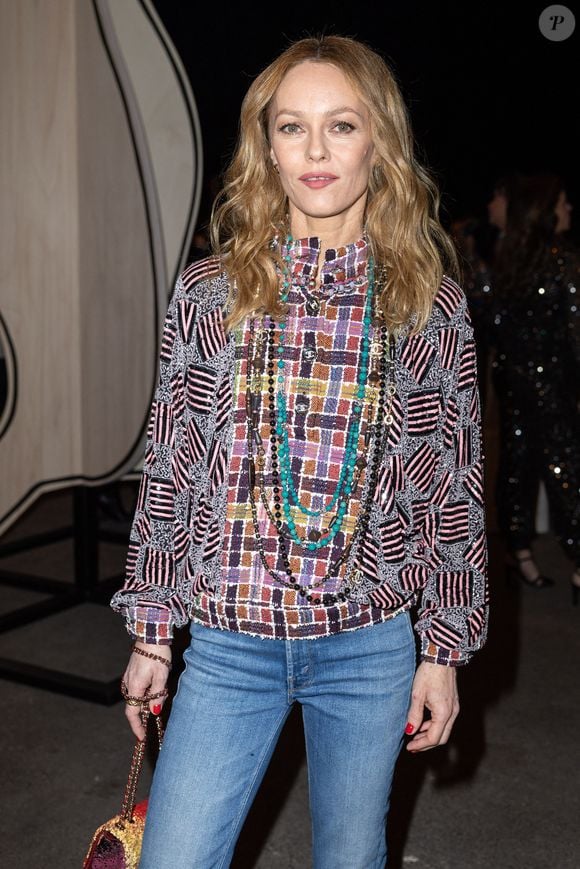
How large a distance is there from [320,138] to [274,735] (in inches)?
35.5

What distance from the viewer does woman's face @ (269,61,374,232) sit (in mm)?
1501

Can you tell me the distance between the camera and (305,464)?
4.87 feet

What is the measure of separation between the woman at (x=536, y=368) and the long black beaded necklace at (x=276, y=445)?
119 inches

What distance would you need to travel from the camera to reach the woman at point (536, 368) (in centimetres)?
435

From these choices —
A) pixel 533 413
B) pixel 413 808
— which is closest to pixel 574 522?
pixel 533 413

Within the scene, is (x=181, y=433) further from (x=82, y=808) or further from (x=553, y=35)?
(x=553, y=35)

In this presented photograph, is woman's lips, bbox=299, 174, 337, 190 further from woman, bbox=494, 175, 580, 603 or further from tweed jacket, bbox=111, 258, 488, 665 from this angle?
woman, bbox=494, 175, 580, 603

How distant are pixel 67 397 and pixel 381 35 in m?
2.16

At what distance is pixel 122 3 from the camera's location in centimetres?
328

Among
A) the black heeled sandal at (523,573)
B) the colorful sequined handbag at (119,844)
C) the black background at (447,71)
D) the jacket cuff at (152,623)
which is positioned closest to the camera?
the jacket cuff at (152,623)

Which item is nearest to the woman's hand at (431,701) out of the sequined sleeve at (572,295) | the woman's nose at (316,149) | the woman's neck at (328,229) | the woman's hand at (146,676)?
the woman's hand at (146,676)

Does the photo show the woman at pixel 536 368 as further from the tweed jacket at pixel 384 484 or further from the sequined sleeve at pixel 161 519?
the sequined sleeve at pixel 161 519

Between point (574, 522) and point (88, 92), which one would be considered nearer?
point (88, 92)

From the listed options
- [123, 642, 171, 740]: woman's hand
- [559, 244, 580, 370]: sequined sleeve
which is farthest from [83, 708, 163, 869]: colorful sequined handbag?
[559, 244, 580, 370]: sequined sleeve
